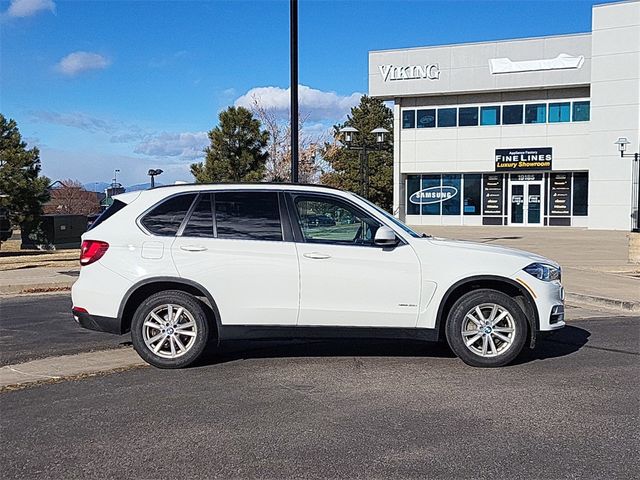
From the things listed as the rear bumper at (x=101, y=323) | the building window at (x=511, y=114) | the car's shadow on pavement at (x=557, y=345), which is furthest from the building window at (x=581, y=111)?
the rear bumper at (x=101, y=323)

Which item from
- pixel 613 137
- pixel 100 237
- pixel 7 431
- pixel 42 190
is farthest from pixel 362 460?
pixel 613 137

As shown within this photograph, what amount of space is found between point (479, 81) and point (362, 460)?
119 feet

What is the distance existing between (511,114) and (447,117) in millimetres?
3567

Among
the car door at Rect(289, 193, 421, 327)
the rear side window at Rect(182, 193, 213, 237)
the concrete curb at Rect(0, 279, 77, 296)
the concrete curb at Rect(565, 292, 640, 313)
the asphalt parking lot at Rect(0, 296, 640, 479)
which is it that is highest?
the rear side window at Rect(182, 193, 213, 237)

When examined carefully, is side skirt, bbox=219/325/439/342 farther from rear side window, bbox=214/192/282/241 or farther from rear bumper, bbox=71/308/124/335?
rear bumper, bbox=71/308/124/335

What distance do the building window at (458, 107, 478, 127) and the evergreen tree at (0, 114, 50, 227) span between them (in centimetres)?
2320

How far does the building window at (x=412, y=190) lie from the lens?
134 feet

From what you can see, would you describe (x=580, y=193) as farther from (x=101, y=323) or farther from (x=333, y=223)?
→ (x=101, y=323)

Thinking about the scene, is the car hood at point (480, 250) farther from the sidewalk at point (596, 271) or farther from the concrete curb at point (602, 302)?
the sidewalk at point (596, 271)

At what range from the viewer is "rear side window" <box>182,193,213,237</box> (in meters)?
6.76

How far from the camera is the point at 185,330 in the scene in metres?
6.66

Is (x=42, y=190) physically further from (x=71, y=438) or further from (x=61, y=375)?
(x=71, y=438)

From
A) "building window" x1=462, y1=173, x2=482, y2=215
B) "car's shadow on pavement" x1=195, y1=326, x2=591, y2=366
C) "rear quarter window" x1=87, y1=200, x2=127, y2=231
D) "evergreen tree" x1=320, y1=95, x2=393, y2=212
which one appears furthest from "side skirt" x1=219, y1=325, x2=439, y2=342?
"evergreen tree" x1=320, y1=95, x2=393, y2=212

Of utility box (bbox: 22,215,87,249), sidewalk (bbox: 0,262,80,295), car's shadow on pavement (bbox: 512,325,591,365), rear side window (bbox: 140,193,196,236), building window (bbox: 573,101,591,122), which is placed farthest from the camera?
building window (bbox: 573,101,591,122)
